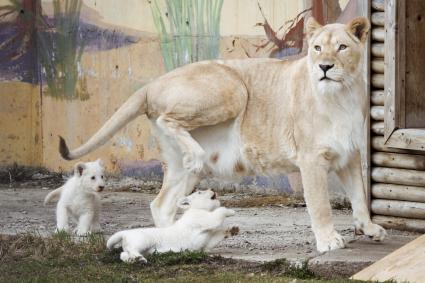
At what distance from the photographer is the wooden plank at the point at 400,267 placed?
23.7 ft

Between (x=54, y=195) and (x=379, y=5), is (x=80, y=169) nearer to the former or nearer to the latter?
(x=54, y=195)

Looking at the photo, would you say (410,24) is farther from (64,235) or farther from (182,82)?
(64,235)

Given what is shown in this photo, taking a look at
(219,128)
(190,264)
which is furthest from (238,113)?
(190,264)

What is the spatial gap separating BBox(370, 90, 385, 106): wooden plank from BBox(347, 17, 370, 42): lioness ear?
1288 millimetres

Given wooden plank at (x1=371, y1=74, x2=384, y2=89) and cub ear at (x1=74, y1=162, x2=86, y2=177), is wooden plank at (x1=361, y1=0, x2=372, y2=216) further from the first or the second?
cub ear at (x1=74, y1=162, x2=86, y2=177)

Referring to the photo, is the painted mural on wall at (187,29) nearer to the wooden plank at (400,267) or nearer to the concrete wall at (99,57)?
the concrete wall at (99,57)

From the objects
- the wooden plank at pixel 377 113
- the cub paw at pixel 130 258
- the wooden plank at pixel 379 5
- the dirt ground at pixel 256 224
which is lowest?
the dirt ground at pixel 256 224

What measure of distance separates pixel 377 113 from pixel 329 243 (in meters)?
1.70

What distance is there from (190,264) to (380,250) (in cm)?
142

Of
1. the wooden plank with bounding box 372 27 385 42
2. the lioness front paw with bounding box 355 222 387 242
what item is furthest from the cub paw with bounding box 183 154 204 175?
the wooden plank with bounding box 372 27 385 42

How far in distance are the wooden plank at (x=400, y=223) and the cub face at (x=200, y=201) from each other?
5.85 feet

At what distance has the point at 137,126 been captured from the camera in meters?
12.3

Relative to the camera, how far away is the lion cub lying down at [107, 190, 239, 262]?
8031mm

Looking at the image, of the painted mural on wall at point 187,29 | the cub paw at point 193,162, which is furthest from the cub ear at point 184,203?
the painted mural on wall at point 187,29
